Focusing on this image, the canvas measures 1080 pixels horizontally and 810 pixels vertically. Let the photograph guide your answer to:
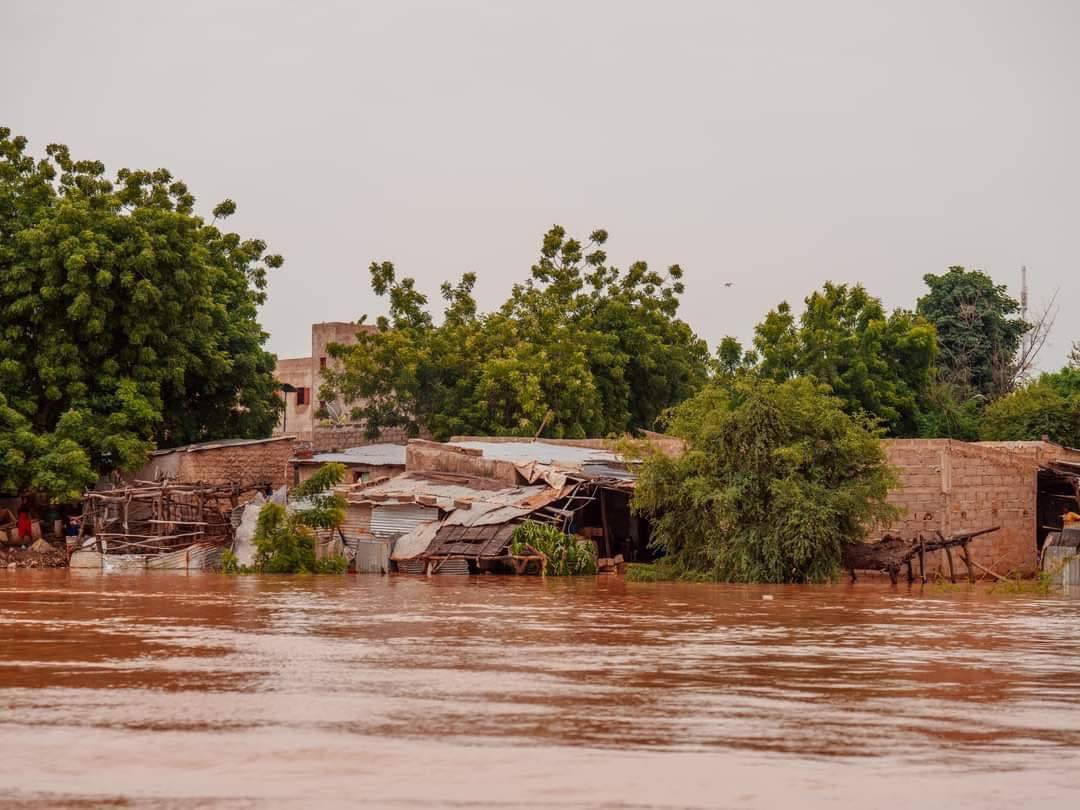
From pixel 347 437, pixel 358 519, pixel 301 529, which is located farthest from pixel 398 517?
pixel 347 437

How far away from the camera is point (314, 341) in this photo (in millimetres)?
47562

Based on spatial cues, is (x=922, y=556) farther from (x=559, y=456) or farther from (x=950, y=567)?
(x=559, y=456)

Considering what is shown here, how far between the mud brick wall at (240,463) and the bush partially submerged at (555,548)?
29.3ft

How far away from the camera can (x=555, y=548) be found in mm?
24656

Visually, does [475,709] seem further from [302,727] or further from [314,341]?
[314,341]

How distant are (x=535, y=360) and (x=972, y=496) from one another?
13148mm

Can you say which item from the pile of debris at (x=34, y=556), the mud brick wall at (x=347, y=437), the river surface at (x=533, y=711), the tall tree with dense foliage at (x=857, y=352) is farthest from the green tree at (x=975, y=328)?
the river surface at (x=533, y=711)

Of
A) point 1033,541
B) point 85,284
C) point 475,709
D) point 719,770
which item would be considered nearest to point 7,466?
point 85,284

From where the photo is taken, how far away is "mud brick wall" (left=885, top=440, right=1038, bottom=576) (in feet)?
79.6

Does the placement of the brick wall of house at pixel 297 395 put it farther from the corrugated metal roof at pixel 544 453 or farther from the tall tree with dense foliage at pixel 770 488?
the tall tree with dense foliage at pixel 770 488

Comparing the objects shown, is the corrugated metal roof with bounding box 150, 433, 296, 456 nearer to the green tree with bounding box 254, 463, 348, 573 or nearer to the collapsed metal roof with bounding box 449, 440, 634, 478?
the collapsed metal roof with bounding box 449, 440, 634, 478

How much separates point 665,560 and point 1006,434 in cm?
1436

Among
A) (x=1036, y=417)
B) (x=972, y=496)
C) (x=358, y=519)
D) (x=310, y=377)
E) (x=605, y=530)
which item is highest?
(x=310, y=377)

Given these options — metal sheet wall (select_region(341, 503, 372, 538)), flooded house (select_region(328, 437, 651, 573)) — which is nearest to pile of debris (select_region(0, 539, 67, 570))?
metal sheet wall (select_region(341, 503, 372, 538))
